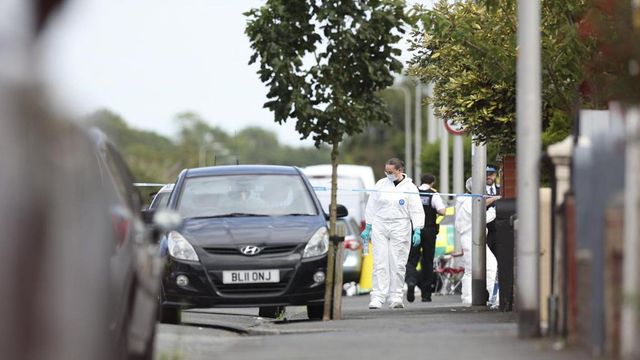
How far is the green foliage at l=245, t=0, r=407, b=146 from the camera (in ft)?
51.4

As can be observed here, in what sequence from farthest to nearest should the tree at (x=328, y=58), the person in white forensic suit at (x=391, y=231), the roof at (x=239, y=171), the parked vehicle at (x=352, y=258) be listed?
the parked vehicle at (x=352, y=258), the person in white forensic suit at (x=391, y=231), the roof at (x=239, y=171), the tree at (x=328, y=58)

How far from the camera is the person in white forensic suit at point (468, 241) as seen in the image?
21828mm

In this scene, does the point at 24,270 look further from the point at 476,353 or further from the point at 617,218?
the point at 476,353

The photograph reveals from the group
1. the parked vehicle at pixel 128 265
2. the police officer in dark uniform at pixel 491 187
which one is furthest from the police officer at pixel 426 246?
the parked vehicle at pixel 128 265

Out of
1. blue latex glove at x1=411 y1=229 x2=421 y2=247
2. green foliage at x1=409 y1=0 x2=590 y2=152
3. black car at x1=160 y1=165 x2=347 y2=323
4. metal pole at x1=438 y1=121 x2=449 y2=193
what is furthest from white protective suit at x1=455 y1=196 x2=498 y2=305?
metal pole at x1=438 y1=121 x2=449 y2=193

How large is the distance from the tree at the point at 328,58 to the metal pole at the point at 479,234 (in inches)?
186

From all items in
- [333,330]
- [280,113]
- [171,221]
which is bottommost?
[333,330]

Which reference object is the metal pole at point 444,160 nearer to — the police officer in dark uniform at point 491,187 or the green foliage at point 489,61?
the police officer in dark uniform at point 491,187

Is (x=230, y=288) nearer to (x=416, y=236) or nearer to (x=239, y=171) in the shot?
(x=239, y=171)

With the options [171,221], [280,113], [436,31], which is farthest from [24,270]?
[436,31]

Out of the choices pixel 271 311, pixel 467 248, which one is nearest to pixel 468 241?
pixel 467 248

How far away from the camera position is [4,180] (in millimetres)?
6438

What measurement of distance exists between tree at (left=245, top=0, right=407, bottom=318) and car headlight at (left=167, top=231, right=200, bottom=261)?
1276 millimetres

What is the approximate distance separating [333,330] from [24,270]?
7.27m
